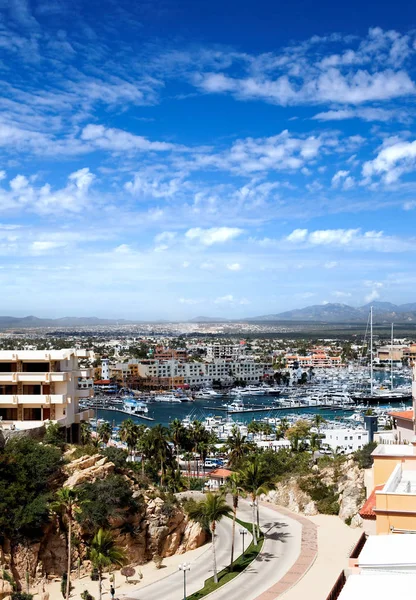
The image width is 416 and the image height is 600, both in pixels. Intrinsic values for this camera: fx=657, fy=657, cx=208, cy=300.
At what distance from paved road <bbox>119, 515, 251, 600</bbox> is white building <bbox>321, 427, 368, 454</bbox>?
111 feet

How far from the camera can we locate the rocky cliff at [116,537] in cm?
2611

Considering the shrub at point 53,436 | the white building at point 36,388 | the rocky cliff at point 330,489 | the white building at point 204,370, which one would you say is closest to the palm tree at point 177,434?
the rocky cliff at point 330,489

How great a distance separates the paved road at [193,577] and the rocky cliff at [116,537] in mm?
1196

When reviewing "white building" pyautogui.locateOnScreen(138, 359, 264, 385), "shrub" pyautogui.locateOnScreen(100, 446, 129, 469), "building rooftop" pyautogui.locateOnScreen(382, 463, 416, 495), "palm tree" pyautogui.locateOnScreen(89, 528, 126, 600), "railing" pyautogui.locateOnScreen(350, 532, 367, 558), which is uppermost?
"building rooftop" pyautogui.locateOnScreen(382, 463, 416, 495)

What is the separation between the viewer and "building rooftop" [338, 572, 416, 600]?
A: 10.6 metres

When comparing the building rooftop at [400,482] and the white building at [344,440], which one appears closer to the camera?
the building rooftop at [400,482]

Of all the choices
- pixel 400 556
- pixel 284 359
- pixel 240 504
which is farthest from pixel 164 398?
pixel 400 556

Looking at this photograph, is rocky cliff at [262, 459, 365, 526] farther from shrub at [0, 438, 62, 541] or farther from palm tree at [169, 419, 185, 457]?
palm tree at [169, 419, 185, 457]

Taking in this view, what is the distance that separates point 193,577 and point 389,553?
16791mm

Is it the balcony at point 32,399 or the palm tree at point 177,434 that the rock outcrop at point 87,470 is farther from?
the palm tree at point 177,434

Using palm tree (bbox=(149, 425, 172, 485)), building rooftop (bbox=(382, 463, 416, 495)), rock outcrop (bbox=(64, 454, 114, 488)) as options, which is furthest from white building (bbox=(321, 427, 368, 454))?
building rooftop (bbox=(382, 463, 416, 495))

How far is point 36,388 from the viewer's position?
35375 mm

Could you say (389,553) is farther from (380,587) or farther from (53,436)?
(53,436)

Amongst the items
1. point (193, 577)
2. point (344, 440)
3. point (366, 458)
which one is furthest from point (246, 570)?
point (344, 440)
